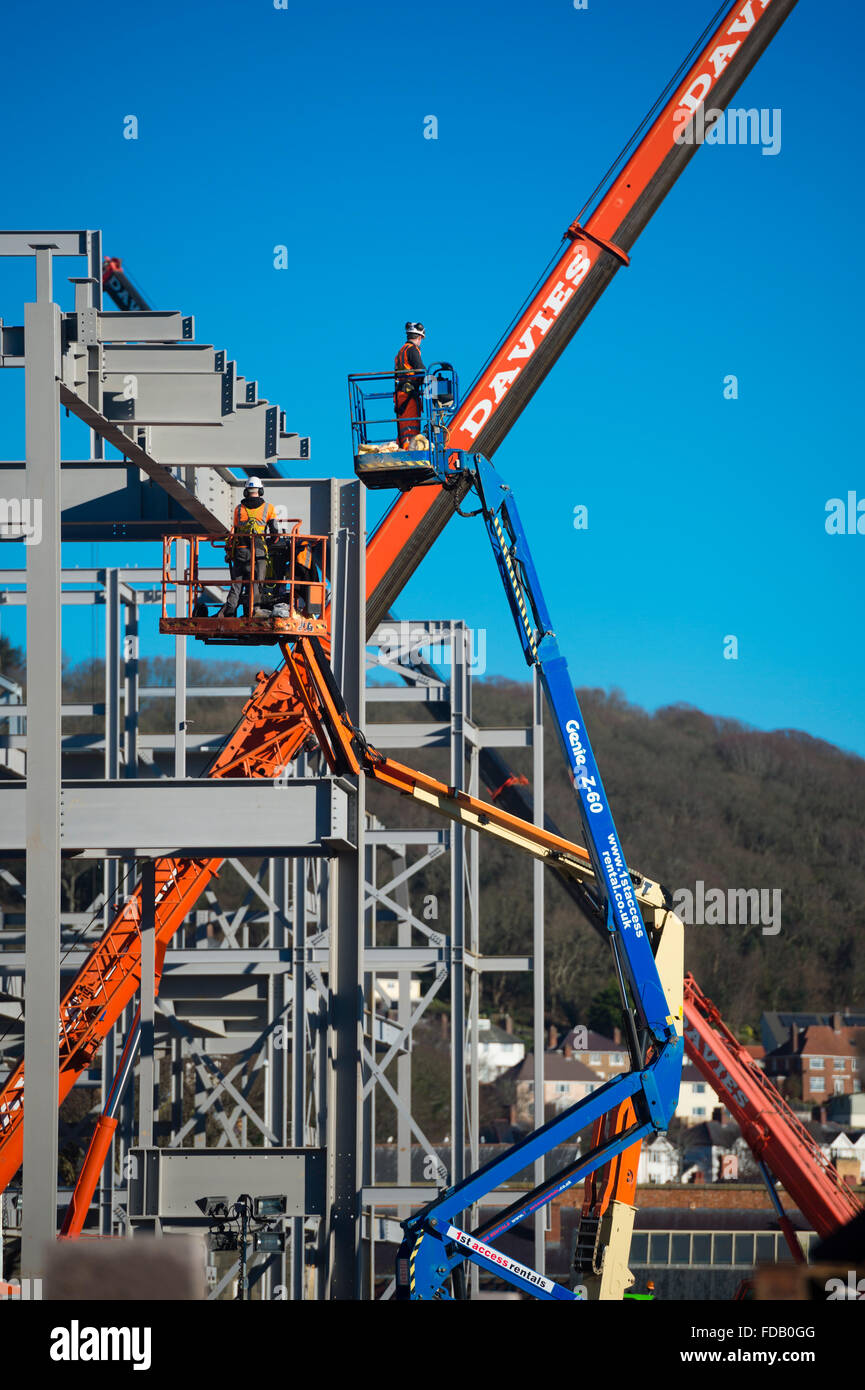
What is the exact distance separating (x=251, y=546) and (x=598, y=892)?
549 centimetres

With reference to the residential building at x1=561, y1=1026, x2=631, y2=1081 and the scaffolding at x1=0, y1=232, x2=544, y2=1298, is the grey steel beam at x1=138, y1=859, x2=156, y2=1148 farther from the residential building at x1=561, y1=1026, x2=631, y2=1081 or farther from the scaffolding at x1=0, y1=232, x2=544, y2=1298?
the residential building at x1=561, y1=1026, x2=631, y2=1081

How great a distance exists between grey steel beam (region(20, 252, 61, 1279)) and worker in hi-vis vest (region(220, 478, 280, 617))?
2.33 meters

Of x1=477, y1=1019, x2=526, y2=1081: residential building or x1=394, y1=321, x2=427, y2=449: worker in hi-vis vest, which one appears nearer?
x1=394, y1=321, x2=427, y2=449: worker in hi-vis vest

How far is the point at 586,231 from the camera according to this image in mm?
21516

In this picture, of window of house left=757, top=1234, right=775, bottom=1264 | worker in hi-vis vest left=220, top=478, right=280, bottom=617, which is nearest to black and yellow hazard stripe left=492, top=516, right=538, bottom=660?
worker in hi-vis vest left=220, top=478, right=280, bottom=617

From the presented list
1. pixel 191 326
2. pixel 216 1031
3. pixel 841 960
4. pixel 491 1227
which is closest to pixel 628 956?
pixel 491 1227

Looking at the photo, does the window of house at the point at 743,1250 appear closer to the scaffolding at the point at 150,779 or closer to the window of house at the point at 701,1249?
the window of house at the point at 701,1249

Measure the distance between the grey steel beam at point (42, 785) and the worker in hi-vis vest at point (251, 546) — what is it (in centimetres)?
233

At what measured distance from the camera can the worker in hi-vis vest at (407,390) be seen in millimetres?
15749

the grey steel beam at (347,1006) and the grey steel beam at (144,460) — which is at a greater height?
the grey steel beam at (144,460)

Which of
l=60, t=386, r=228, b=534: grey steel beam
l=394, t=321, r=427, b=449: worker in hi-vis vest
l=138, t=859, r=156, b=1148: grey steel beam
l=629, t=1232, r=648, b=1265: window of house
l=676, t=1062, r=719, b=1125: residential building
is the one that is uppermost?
l=394, t=321, r=427, b=449: worker in hi-vis vest

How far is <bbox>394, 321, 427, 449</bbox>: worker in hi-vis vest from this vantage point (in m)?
15.7

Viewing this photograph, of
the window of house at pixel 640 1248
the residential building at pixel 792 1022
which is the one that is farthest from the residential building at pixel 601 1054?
the window of house at pixel 640 1248

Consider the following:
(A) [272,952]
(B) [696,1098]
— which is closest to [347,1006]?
(A) [272,952]
